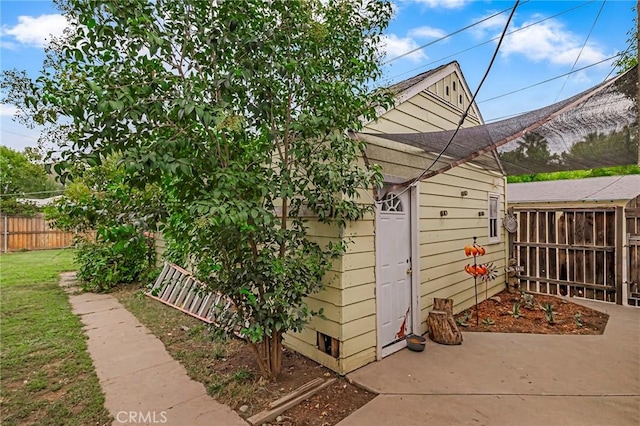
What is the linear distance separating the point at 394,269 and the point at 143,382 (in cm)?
283

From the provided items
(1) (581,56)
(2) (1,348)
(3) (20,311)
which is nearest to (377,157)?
(1) (581,56)

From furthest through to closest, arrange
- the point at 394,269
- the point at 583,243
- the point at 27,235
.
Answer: the point at 27,235
the point at 583,243
the point at 394,269

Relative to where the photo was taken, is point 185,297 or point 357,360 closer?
point 357,360

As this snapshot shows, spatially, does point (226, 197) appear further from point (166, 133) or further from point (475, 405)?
point (475, 405)

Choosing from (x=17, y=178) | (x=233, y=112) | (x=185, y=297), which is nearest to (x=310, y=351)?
(x=233, y=112)

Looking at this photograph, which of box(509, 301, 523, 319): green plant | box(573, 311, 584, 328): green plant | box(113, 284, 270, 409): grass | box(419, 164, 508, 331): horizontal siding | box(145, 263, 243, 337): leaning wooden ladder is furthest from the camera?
box(509, 301, 523, 319): green plant

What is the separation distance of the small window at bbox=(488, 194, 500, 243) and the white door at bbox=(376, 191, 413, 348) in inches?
119

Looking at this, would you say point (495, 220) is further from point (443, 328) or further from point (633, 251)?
point (443, 328)

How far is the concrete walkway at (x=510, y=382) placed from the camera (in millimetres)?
2406

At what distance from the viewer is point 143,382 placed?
2.96m

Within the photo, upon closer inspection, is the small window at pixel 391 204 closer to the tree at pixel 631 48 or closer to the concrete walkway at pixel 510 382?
the concrete walkway at pixel 510 382

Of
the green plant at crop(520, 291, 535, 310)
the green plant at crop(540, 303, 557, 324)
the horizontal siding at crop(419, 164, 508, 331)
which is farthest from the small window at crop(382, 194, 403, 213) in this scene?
the green plant at crop(520, 291, 535, 310)

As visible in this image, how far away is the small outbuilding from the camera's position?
527 centimetres

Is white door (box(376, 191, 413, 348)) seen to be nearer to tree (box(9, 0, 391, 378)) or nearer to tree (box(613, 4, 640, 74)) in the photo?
tree (box(9, 0, 391, 378))
